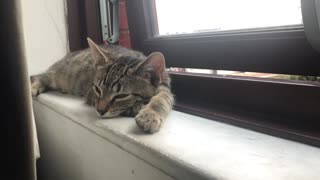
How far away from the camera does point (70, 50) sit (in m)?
1.64

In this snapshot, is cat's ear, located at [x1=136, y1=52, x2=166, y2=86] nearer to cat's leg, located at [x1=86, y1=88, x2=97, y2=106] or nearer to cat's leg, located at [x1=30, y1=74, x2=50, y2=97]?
cat's leg, located at [x1=86, y1=88, x2=97, y2=106]

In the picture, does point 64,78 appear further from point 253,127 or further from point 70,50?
point 253,127

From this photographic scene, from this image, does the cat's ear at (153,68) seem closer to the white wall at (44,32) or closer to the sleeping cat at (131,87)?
the sleeping cat at (131,87)

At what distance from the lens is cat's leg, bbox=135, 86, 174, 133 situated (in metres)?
0.71

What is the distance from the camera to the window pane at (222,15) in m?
0.79

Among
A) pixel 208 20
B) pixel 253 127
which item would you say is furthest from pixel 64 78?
pixel 253 127

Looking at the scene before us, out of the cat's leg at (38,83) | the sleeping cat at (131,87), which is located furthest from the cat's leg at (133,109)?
the cat's leg at (38,83)

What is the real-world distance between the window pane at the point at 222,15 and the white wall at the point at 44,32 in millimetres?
513

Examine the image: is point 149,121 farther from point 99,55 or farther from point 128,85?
point 99,55

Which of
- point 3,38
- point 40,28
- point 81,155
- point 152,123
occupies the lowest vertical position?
point 81,155

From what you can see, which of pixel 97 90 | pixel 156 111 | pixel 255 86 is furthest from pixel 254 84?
pixel 97 90

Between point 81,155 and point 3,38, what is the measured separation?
465mm

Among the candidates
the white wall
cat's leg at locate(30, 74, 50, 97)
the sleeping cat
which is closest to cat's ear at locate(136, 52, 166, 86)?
the sleeping cat

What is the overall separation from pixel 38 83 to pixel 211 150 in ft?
3.37
